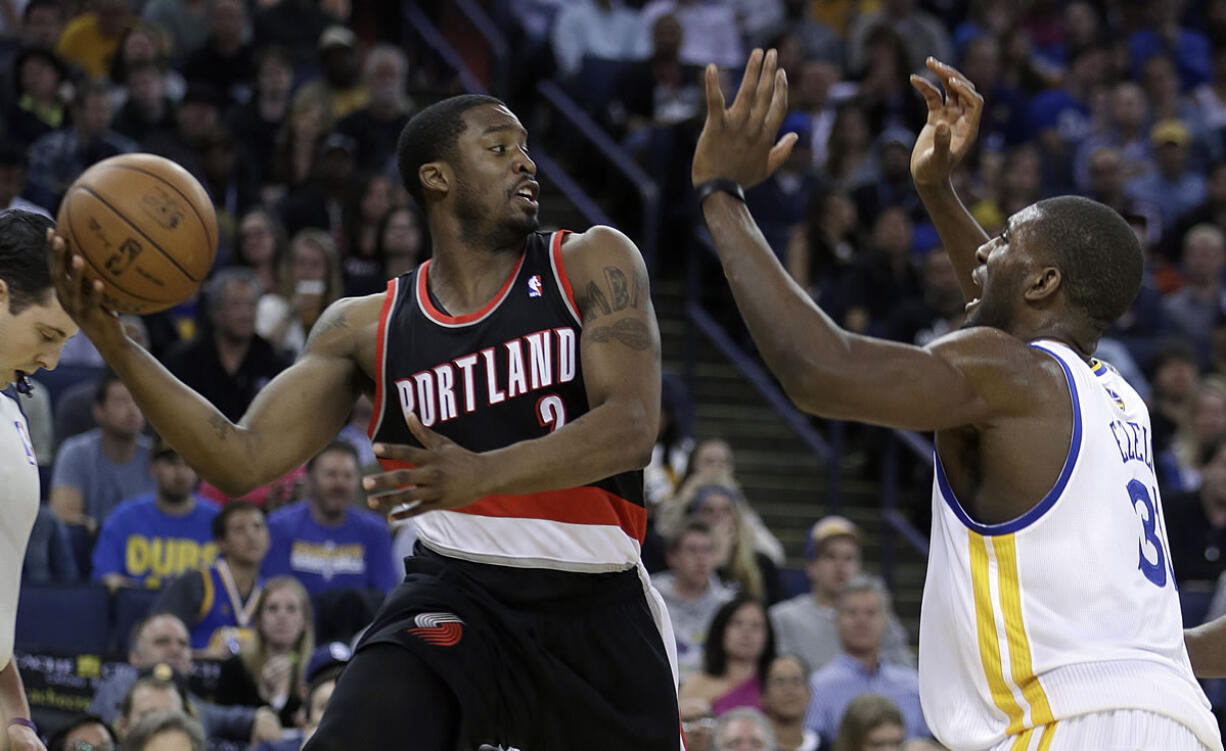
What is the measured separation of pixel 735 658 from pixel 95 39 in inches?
304

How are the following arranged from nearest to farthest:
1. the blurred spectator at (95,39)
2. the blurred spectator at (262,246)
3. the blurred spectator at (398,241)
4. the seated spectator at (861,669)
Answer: the seated spectator at (861,669) → the blurred spectator at (262,246) → the blurred spectator at (398,241) → the blurred spectator at (95,39)

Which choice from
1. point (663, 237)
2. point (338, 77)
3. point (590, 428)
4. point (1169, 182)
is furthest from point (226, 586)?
point (1169, 182)

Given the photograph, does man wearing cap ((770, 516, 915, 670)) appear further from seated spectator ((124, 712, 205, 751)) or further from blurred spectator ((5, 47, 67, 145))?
blurred spectator ((5, 47, 67, 145))

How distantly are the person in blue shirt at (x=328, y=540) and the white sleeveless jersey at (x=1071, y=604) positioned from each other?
17.6ft

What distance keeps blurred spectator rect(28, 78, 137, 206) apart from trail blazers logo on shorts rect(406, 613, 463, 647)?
7.69 metres

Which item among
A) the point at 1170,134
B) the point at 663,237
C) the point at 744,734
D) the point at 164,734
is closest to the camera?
the point at 164,734

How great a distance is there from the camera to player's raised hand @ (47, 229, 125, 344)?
3.97m

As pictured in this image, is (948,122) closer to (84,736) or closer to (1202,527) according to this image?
(84,736)

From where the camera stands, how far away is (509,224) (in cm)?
472

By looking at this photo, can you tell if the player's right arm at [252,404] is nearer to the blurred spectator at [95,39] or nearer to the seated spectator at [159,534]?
the seated spectator at [159,534]

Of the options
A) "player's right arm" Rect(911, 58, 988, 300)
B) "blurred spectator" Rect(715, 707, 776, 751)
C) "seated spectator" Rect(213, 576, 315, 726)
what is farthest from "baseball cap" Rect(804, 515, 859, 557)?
"player's right arm" Rect(911, 58, 988, 300)

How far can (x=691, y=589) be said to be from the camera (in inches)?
364

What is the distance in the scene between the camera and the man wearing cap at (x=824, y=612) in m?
9.30

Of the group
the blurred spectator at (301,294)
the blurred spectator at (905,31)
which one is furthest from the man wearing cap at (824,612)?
the blurred spectator at (905,31)
